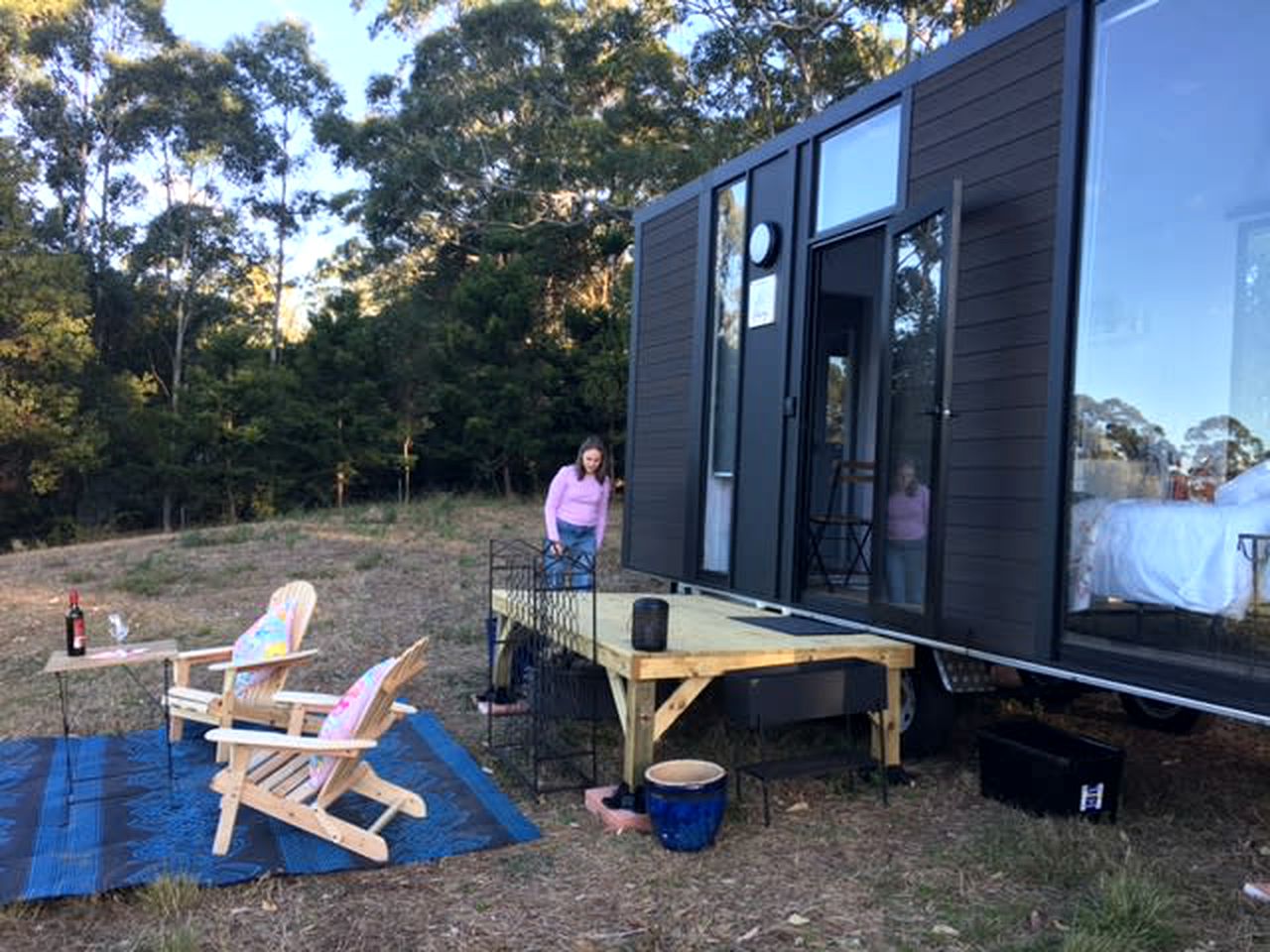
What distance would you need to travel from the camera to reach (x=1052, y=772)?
11.8ft

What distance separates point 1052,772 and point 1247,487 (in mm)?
1268

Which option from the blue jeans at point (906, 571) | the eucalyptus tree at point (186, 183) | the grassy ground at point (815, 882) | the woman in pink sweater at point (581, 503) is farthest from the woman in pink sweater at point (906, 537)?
the eucalyptus tree at point (186, 183)

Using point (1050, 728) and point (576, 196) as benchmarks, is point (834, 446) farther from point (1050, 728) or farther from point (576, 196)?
point (576, 196)

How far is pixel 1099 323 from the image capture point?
3.73 meters

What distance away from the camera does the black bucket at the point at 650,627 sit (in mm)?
3779

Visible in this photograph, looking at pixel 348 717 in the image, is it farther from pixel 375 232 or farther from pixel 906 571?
pixel 375 232

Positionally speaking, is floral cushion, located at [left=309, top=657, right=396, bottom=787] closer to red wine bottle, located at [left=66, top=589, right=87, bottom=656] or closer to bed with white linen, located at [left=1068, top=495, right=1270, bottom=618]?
red wine bottle, located at [left=66, top=589, right=87, bottom=656]

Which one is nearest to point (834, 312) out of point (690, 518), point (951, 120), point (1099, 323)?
point (690, 518)

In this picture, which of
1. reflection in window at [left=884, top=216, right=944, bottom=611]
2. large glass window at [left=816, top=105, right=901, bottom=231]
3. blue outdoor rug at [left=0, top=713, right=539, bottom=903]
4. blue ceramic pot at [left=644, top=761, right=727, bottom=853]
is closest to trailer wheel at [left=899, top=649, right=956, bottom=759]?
reflection in window at [left=884, top=216, right=944, bottom=611]

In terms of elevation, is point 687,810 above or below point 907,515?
below

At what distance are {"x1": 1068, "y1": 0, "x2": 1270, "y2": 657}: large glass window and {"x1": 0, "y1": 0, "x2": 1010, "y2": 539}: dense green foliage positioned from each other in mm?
10873

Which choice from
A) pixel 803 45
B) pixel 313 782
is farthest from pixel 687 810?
pixel 803 45

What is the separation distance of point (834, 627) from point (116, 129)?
24229mm

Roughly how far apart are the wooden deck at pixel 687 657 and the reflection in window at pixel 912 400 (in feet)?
1.12
